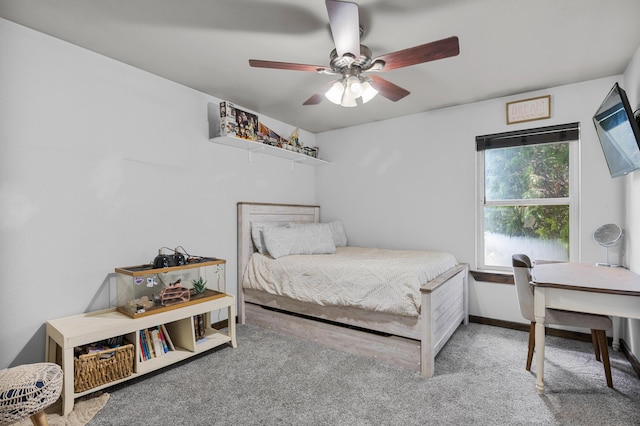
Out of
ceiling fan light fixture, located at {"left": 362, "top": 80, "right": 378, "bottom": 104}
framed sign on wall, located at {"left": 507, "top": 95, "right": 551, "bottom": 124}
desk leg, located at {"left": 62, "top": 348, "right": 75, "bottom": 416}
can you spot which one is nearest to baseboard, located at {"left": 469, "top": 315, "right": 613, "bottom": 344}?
framed sign on wall, located at {"left": 507, "top": 95, "right": 551, "bottom": 124}

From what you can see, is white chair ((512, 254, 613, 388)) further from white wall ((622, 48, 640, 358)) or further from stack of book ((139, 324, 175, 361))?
stack of book ((139, 324, 175, 361))

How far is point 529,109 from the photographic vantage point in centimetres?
301

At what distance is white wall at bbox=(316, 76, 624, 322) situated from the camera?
2.76 metres

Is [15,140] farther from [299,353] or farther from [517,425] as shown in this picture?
[517,425]

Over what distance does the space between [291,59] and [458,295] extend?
2589 millimetres

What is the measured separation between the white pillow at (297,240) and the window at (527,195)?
5.50ft

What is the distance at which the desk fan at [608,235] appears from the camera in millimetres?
2508

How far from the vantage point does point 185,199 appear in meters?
2.86

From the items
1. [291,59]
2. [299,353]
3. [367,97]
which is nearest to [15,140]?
[291,59]

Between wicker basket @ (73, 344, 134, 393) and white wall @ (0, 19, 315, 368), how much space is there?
45 centimetres

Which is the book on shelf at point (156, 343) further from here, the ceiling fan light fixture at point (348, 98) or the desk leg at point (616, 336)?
the desk leg at point (616, 336)

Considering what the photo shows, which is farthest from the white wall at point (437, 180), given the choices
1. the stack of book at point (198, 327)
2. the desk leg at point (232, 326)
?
the stack of book at point (198, 327)

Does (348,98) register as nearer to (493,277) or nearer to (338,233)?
(338,233)

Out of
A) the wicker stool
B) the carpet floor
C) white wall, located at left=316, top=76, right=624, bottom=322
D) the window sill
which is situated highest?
white wall, located at left=316, top=76, right=624, bottom=322
